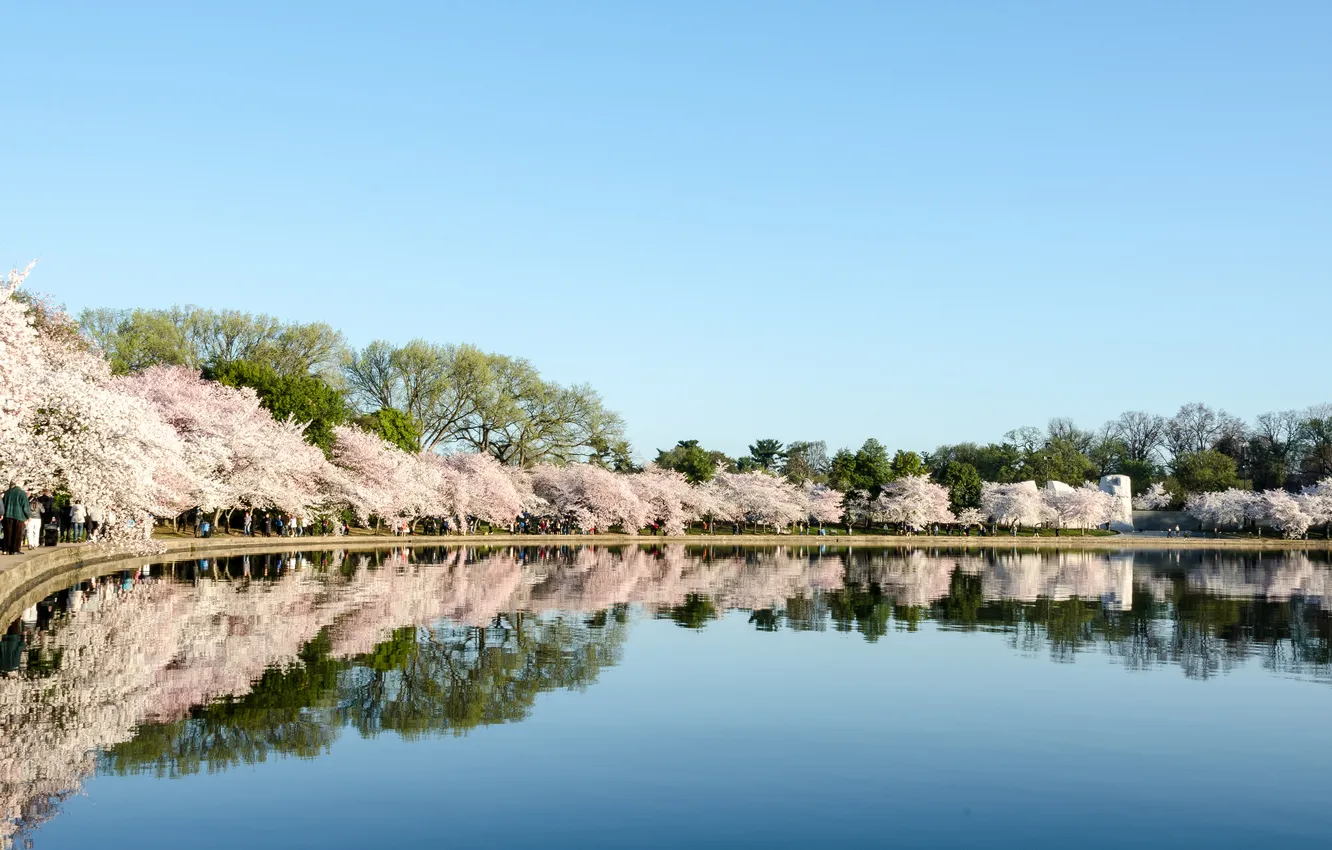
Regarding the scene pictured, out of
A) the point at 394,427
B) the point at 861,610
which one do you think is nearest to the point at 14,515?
the point at 861,610

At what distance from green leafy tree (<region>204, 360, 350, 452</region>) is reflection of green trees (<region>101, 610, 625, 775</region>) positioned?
46.5 metres

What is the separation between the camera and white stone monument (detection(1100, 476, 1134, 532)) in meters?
129

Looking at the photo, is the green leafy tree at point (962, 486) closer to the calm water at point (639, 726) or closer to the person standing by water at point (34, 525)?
the calm water at point (639, 726)

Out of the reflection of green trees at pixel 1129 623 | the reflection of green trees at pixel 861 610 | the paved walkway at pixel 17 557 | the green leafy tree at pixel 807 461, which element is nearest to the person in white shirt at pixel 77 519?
the paved walkway at pixel 17 557

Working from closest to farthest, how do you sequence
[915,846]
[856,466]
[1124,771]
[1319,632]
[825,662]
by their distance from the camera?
[915,846] → [1124,771] → [825,662] → [1319,632] → [856,466]

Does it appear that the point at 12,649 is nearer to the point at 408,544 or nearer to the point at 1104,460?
the point at 408,544

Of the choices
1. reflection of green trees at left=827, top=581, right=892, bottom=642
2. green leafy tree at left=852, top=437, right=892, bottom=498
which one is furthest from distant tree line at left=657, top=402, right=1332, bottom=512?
reflection of green trees at left=827, top=581, right=892, bottom=642

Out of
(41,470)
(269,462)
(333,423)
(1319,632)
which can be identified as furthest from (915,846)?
(333,423)

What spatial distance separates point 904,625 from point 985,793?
54.3ft

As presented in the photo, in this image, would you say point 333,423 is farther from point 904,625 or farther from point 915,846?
point 915,846

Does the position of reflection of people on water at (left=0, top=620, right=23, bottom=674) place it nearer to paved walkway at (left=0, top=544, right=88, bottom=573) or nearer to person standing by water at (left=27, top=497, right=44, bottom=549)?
paved walkway at (left=0, top=544, right=88, bottom=573)

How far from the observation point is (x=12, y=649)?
1764cm

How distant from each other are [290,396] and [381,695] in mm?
54411

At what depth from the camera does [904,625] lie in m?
27.7
